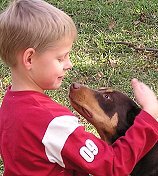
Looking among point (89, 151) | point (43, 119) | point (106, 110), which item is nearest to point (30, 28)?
point (43, 119)

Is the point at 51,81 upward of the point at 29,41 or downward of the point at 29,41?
downward

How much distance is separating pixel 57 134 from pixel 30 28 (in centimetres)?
54

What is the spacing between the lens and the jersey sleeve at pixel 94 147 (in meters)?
2.71

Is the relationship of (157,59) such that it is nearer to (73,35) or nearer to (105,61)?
(105,61)

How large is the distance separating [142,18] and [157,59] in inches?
40.4

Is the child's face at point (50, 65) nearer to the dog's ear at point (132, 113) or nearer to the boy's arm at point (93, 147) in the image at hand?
the boy's arm at point (93, 147)

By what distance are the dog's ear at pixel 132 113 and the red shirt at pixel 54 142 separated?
1.90ft

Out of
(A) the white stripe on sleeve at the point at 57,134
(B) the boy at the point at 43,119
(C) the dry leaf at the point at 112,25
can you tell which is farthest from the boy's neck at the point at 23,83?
(C) the dry leaf at the point at 112,25

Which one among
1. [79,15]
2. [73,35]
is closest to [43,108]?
[73,35]

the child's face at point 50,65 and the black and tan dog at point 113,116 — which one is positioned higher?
the child's face at point 50,65

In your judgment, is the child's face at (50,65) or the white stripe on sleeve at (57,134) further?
the child's face at (50,65)

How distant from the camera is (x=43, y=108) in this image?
2764 mm

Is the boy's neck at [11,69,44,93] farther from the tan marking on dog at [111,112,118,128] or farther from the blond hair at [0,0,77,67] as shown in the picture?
the tan marking on dog at [111,112,118,128]

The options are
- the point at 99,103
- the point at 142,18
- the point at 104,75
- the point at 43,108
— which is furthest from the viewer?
the point at 142,18
